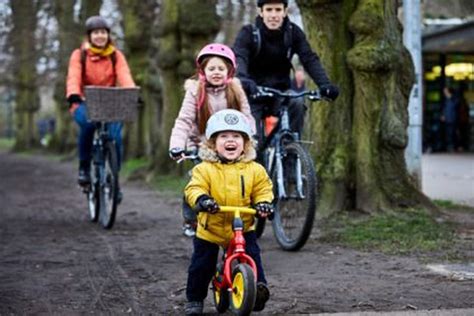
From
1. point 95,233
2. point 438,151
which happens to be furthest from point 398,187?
point 438,151

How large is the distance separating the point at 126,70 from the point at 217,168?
4967mm

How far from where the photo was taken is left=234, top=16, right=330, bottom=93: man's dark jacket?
847cm

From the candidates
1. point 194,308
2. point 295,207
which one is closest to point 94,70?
point 295,207

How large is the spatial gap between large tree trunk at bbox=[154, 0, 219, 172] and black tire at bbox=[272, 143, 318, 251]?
8.53m

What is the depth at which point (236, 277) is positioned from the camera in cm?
566

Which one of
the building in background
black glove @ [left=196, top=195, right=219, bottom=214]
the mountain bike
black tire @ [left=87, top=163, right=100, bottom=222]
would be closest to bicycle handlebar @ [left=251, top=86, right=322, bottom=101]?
the mountain bike

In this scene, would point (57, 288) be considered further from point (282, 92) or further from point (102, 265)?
point (282, 92)

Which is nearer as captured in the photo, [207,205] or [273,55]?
[207,205]

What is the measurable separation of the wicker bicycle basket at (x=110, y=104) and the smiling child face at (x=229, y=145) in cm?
428

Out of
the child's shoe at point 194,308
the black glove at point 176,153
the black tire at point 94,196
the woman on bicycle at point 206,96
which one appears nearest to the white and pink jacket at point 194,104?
the woman on bicycle at point 206,96

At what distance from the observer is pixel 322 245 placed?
28.2ft

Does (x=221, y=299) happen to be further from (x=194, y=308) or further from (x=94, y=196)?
(x=94, y=196)

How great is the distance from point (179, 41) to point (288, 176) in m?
9.53

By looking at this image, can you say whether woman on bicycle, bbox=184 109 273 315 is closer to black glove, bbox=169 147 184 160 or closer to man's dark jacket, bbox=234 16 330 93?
black glove, bbox=169 147 184 160
